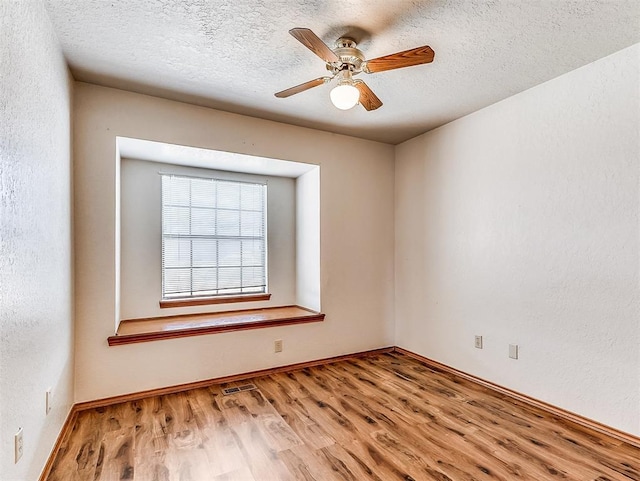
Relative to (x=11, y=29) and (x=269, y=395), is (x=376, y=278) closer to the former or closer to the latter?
(x=269, y=395)

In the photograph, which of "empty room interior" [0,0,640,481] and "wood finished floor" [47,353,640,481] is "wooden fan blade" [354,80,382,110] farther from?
"wood finished floor" [47,353,640,481]

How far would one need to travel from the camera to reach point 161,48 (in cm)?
223

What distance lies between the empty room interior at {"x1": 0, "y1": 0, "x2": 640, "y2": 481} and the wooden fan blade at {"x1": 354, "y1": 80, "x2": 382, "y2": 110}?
2 centimetres

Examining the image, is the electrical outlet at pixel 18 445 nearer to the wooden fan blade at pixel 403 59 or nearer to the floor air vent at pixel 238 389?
the floor air vent at pixel 238 389

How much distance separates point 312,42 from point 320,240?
2.26 metres

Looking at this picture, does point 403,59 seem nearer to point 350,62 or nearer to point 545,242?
point 350,62

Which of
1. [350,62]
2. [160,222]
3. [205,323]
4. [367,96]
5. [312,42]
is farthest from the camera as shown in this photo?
[160,222]

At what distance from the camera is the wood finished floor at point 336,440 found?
189 centimetres

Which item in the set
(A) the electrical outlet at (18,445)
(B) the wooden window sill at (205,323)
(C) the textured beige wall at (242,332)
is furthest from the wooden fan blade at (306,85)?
(A) the electrical outlet at (18,445)

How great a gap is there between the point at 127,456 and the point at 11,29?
2277mm

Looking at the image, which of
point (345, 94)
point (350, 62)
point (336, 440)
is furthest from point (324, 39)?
point (336, 440)

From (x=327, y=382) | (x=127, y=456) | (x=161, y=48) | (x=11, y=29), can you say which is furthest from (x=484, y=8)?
(x=127, y=456)

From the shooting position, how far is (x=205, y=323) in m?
3.24

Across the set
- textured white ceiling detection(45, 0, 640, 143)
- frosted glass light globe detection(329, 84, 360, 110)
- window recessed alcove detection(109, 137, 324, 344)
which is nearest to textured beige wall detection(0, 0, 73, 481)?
textured white ceiling detection(45, 0, 640, 143)
